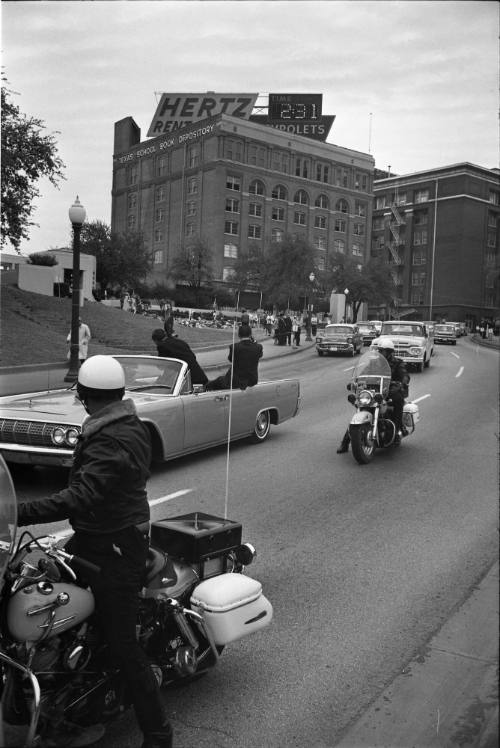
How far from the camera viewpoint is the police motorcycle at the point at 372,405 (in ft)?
29.3

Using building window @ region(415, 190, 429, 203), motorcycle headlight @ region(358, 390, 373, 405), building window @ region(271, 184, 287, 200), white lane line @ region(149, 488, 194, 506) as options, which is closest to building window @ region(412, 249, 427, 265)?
building window @ region(415, 190, 429, 203)

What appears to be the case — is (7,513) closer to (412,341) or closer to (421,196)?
(412,341)

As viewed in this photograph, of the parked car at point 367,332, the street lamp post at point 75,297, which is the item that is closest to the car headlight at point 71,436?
the street lamp post at point 75,297

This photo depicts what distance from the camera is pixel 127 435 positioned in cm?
275

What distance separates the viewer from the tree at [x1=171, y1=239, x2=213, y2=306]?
229 feet

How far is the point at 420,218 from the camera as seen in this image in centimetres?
9562

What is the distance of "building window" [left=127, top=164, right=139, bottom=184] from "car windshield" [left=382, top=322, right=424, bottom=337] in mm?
67175

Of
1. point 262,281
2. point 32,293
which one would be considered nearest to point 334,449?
point 32,293

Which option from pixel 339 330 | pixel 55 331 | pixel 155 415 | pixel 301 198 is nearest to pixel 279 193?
pixel 301 198

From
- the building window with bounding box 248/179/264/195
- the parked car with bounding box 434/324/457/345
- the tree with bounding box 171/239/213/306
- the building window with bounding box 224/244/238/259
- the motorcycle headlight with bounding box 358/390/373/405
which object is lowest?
the motorcycle headlight with bounding box 358/390/373/405

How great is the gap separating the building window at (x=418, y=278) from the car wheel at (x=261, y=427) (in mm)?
88830

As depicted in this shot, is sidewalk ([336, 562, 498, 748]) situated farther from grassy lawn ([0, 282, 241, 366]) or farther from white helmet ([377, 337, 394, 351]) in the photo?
grassy lawn ([0, 282, 241, 366])

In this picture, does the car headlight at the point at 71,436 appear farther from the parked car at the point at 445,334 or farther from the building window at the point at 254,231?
the building window at the point at 254,231

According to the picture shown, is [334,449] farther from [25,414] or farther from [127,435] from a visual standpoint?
[127,435]
